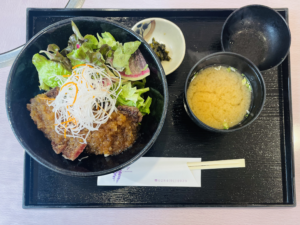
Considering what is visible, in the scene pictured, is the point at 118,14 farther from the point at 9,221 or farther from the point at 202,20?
the point at 9,221

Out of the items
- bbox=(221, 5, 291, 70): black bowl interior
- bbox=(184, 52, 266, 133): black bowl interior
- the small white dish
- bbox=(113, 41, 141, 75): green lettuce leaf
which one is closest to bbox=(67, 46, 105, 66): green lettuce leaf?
bbox=(113, 41, 141, 75): green lettuce leaf

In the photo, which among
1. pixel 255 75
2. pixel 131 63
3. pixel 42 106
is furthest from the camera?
pixel 255 75

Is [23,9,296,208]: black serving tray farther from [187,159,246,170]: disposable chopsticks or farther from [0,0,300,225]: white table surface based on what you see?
[0,0,300,225]: white table surface

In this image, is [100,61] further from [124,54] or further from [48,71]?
[48,71]

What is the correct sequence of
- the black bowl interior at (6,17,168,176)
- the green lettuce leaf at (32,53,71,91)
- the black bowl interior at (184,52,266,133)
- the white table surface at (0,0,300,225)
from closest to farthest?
the black bowl interior at (6,17,168,176) < the green lettuce leaf at (32,53,71,91) < the black bowl interior at (184,52,266,133) < the white table surface at (0,0,300,225)

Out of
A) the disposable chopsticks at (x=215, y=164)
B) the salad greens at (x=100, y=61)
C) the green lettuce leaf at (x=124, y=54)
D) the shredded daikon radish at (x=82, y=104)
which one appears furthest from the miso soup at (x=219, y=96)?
the shredded daikon radish at (x=82, y=104)

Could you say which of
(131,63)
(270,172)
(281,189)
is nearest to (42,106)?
(131,63)
